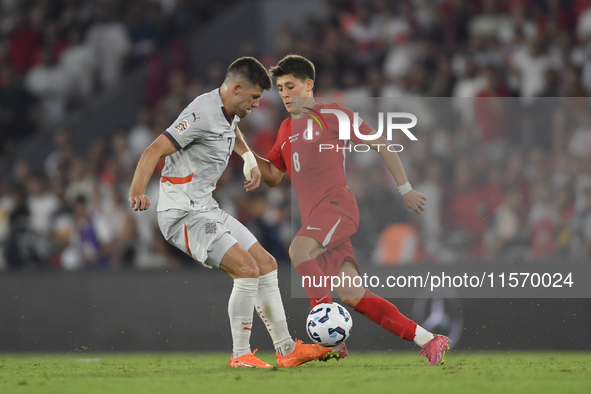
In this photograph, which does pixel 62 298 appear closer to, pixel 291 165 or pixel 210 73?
pixel 291 165

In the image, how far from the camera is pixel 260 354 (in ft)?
25.4

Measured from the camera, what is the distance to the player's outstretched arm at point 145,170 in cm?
530

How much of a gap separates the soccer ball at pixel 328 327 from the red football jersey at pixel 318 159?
797mm

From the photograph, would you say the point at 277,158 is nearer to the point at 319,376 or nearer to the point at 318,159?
the point at 318,159

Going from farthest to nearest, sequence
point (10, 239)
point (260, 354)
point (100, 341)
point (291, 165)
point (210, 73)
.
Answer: point (210, 73) < point (10, 239) < point (100, 341) < point (260, 354) < point (291, 165)

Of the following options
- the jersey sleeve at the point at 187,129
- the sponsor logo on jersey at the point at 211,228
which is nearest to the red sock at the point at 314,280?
the sponsor logo on jersey at the point at 211,228

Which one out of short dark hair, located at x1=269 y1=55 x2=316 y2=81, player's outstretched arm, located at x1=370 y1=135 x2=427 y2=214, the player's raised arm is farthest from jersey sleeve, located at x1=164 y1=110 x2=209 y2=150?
player's outstretched arm, located at x1=370 y1=135 x2=427 y2=214

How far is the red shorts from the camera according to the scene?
5980 mm

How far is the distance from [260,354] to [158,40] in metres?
6.99

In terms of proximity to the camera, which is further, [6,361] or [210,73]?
[210,73]

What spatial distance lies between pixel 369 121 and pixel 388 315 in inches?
86.1

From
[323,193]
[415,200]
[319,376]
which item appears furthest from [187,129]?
[319,376]

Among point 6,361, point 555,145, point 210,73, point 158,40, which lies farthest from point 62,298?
point 158,40

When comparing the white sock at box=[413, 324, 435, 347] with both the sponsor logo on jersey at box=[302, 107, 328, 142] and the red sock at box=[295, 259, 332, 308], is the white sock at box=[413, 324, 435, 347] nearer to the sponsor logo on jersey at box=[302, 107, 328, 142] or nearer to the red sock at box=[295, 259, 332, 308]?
the red sock at box=[295, 259, 332, 308]
